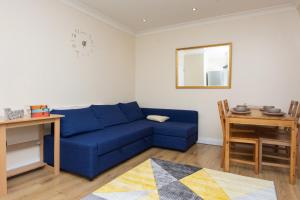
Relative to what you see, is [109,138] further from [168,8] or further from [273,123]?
[168,8]

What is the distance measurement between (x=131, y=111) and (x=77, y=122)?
152 centimetres

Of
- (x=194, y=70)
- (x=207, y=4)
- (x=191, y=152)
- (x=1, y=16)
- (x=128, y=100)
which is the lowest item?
(x=191, y=152)

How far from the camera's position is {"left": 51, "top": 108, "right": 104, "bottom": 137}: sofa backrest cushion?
273cm

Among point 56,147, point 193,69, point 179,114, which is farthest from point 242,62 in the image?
point 56,147

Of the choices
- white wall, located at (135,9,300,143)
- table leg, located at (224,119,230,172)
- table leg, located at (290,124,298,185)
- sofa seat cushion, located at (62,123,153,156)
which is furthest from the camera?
white wall, located at (135,9,300,143)

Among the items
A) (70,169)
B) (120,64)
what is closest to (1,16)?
(70,169)

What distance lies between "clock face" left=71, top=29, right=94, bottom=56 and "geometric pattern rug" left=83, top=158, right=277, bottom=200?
218cm

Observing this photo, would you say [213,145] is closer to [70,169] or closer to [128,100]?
[128,100]

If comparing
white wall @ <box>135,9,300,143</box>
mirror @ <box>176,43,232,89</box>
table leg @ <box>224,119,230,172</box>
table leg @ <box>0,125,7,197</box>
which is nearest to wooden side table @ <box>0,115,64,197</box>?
table leg @ <box>0,125,7,197</box>

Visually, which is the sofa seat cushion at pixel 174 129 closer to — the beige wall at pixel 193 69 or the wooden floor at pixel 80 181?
the wooden floor at pixel 80 181

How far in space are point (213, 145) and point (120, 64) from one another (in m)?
2.64

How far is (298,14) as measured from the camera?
10.9 ft

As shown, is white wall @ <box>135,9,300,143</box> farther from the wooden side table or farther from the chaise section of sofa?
the wooden side table

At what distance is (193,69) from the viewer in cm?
423
